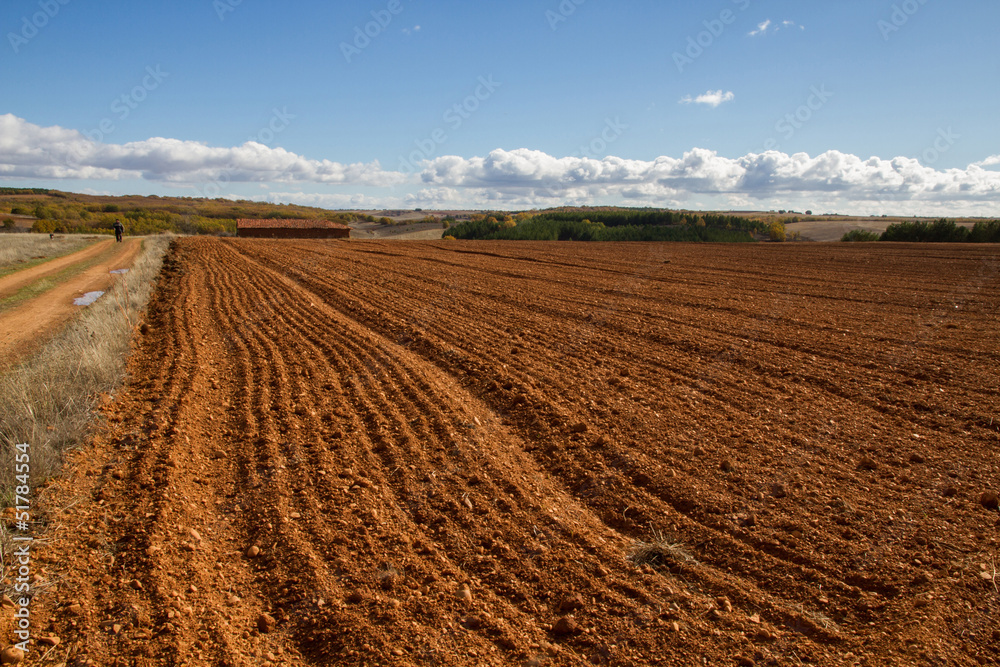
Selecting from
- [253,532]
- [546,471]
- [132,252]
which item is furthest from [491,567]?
[132,252]

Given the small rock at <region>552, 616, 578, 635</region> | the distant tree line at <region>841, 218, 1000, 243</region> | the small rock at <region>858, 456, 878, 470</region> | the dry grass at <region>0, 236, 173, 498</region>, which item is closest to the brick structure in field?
the distant tree line at <region>841, 218, 1000, 243</region>

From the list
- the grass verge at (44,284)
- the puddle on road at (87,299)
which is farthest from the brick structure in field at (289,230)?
the puddle on road at (87,299)

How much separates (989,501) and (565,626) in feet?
12.3

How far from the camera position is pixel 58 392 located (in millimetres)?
5574

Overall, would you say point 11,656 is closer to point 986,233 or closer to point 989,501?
point 989,501

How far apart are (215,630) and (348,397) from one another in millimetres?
3633

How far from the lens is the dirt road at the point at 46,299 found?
9.87 m

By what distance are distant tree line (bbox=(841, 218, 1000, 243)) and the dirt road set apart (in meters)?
50.3

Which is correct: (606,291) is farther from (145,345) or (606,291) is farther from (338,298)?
(145,345)

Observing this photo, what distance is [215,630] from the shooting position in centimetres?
286

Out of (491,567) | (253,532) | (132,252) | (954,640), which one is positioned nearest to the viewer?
(954,640)

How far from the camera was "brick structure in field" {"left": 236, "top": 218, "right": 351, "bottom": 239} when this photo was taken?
66500 mm

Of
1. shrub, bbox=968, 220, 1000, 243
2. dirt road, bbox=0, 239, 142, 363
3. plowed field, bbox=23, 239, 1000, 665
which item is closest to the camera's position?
plowed field, bbox=23, 239, 1000, 665

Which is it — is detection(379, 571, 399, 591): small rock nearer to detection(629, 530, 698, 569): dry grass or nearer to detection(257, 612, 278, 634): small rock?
detection(257, 612, 278, 634): small rock
